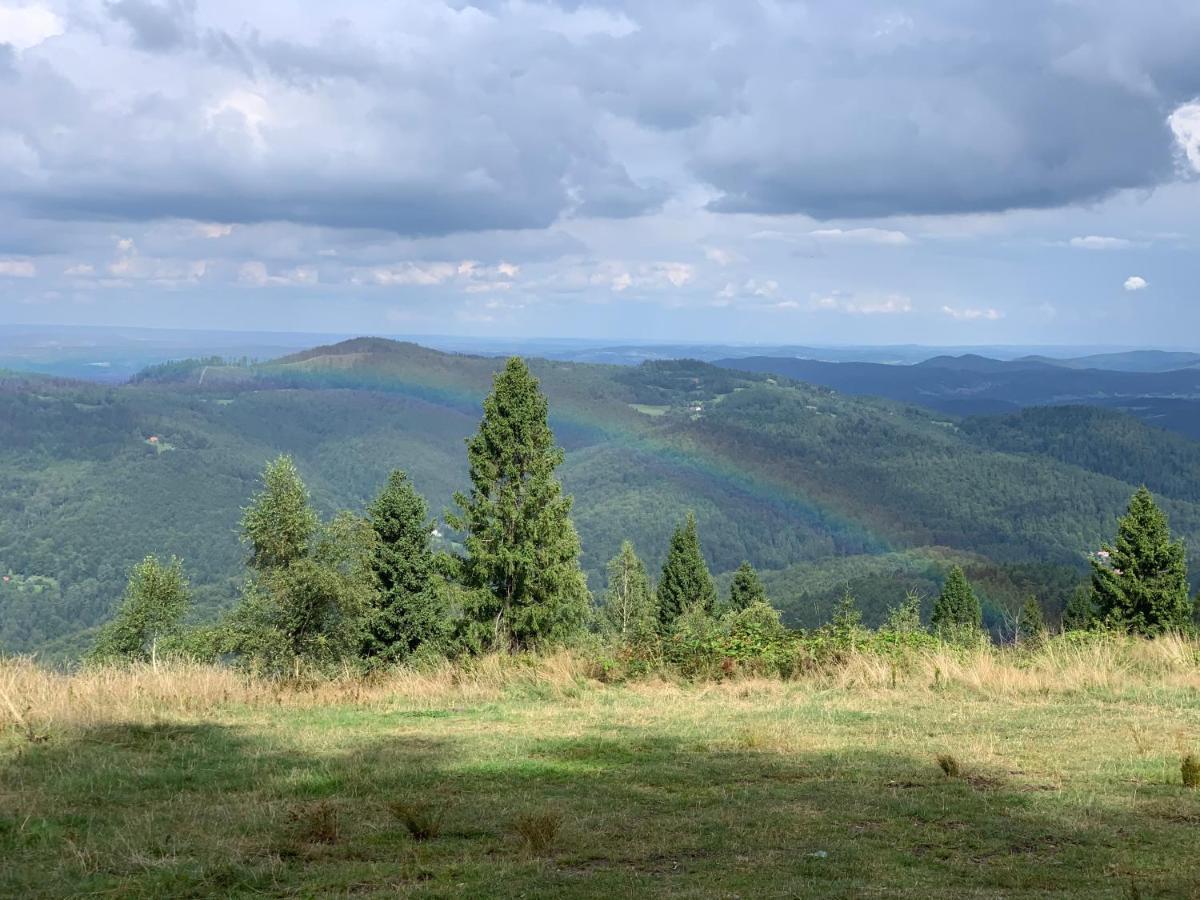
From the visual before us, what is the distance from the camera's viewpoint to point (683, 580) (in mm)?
64062

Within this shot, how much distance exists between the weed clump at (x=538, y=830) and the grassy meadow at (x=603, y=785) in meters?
0.02

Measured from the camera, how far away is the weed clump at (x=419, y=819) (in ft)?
17.6

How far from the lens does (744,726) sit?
8523 millimetres

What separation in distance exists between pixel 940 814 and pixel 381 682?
22.7 feet

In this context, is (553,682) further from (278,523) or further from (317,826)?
(278,523)

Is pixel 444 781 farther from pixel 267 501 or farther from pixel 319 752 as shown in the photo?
pixel 267 501

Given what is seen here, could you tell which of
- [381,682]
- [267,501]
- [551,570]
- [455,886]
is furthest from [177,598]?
[455,886]

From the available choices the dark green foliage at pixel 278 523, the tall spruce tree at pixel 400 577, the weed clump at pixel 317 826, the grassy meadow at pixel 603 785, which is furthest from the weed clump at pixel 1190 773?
the tall spruce tree at pixel 400 577

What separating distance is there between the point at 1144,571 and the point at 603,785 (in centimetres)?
4468

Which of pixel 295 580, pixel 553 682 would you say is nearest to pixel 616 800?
pixel 553 682

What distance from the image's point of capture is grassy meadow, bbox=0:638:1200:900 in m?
4.66

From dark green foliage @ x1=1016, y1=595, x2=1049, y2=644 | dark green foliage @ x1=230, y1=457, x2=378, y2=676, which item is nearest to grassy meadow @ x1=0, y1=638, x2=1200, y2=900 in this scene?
dark green foliage @ x1=1016, y1=595, x2=1049, y2=644

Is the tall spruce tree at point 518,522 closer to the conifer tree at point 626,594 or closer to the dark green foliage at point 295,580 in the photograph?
the dark green foliage at point 295,580

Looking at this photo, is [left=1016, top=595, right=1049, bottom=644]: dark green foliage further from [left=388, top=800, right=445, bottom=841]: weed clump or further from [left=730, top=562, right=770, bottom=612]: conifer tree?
[left=730, top=562, right=770, bottom=612]: conifer tree
